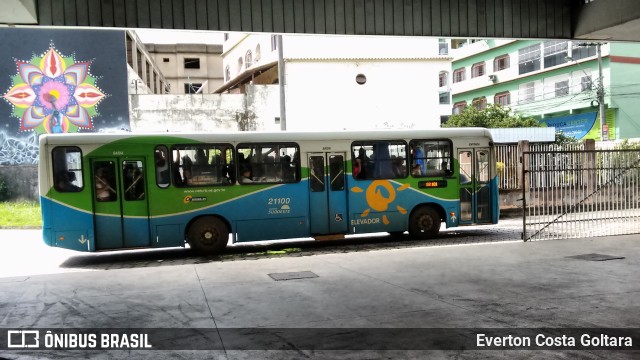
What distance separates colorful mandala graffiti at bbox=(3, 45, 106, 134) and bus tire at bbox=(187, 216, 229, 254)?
15.5 meters

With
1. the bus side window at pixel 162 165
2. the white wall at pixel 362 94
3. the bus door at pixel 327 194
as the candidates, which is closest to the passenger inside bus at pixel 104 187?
the bus side window at pixel 162 165

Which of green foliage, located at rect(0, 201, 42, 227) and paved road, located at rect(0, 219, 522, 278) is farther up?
green foliage, located at rect(0, 201, 42, 227)

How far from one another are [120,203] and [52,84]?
15.7 m

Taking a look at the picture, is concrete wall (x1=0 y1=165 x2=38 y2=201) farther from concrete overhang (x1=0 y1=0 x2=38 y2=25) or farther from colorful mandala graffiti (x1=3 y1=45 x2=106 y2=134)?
concrete overhang (x1=0 y1=0 x2=38 y2=25)

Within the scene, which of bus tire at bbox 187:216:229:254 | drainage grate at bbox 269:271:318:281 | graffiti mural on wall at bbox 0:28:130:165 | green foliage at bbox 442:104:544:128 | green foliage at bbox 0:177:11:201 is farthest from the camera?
green foliage at bbox 442:104:544:128

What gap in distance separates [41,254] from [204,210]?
4.73 m

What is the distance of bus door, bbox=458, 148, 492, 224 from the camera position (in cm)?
1443

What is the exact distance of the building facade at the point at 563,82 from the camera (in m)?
38.7

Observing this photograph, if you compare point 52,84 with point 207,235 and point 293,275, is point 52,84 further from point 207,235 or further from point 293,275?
point 293,275

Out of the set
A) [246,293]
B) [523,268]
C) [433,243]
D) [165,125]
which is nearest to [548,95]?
[165,125]

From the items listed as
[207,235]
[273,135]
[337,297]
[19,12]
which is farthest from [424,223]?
[19,12]

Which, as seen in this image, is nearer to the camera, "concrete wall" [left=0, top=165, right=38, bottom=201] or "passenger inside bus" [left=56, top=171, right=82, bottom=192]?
"passenger inside bus" [left=56, top=171, right=82, bottom=192]

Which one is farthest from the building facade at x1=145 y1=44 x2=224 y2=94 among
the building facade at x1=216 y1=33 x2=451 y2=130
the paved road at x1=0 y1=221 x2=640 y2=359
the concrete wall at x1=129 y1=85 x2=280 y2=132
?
the paved road at x1=0 y1=221 x2=640 y2=359

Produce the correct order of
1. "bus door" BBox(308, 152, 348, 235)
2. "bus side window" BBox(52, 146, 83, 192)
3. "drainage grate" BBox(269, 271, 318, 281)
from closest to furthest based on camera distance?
"drainage grate" BBox(269, 271, 318, 281) < "bus side window" BBox(52, 146, 83, 192) < "bus door" BBox(308, 152, 348, 235)
